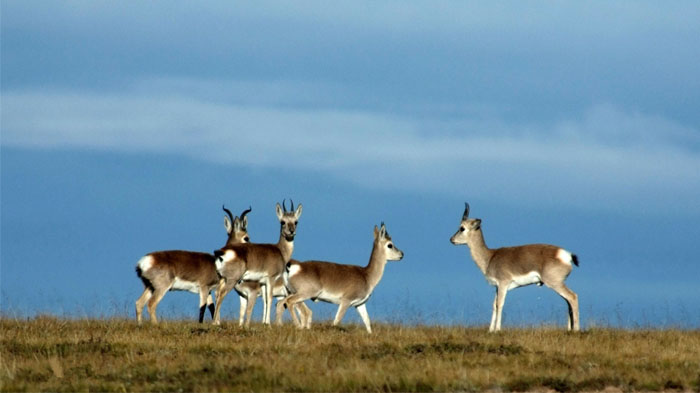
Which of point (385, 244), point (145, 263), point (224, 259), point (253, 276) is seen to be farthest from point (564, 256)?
point (145, 263)

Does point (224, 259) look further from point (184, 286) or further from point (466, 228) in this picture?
point (466, 228)

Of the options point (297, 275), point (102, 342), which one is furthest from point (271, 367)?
point (297, 275)

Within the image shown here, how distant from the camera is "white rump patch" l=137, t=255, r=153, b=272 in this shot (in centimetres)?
2020

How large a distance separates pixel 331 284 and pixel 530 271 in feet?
13.1

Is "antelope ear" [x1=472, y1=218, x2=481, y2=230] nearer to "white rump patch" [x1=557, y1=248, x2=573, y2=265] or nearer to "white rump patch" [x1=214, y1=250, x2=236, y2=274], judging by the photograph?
"white rump patch" [x1=557, y1=248, x2=573, y2=265]

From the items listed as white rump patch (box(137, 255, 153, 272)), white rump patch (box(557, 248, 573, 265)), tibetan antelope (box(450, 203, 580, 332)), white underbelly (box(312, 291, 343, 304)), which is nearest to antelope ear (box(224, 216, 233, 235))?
white rump patch (box(137, 255, 153, 272))

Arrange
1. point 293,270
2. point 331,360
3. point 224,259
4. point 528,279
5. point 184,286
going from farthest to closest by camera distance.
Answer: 1. point 184,286
2. point 528,279
3. point 293,270
4. point 224,259
5. point 331,360

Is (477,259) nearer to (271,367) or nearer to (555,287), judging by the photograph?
(555,287)

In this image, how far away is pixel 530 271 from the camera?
20578 millimetres

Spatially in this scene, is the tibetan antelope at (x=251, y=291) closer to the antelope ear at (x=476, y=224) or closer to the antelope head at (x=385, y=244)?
the antelope head at (x=385, y=244)

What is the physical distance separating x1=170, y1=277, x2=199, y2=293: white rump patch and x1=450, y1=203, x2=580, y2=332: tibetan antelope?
608 centimetres

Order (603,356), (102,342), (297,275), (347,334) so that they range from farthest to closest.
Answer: (297,275), (347,334), (102,342), (603,356)

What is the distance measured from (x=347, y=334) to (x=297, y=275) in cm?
251

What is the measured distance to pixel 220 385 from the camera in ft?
40.9
